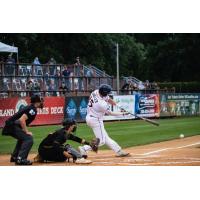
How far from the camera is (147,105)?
1877 centimetres

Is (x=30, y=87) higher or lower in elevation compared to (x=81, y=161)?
higher

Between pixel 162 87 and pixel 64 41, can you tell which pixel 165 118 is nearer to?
pixel 162 87

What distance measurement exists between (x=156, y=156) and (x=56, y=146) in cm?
236

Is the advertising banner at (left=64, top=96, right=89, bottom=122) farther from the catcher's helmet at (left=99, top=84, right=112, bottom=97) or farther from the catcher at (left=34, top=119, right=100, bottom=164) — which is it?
the catcher at (left=34, top=119, right=100, bottom=164)

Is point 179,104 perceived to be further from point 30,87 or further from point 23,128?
point 23,128

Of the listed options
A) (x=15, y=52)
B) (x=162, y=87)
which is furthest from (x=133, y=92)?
(x=15, y=52)

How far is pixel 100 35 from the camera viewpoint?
46.0ft

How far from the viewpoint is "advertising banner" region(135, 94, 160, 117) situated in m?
17.3

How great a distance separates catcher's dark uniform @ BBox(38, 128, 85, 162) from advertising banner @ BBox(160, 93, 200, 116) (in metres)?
3.97

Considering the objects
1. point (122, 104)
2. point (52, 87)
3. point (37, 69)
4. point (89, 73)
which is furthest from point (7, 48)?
point (122, 104)

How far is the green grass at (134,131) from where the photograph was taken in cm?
1457

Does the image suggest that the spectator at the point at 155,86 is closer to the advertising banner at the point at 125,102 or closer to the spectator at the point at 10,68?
the advertising banner at the point at 125,102

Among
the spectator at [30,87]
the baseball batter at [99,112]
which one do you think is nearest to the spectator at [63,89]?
the spectator at [30,87]

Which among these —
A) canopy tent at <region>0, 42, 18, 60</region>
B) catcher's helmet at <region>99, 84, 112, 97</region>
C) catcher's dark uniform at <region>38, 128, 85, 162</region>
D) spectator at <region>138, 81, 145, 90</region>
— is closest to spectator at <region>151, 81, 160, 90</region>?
spectator at <region>138, 81, 145, 90</region>
